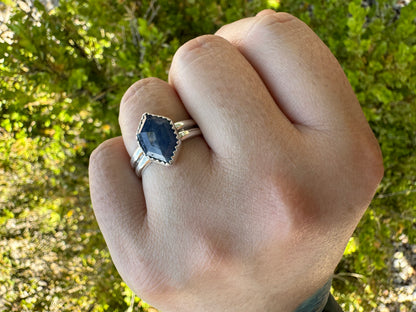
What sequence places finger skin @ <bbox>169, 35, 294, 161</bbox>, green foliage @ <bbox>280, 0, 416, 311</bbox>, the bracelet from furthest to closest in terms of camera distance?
1. green foliage @ <bbox>280, 0, 416, 311</bbox>
2. the bracelet
3. finger skin @ <bbox>169, 35, 294, 161</bbox>

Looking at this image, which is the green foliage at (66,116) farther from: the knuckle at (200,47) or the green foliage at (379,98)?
the knuckle at (200,47)

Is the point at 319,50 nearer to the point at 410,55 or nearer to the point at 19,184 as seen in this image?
the point at 410,55

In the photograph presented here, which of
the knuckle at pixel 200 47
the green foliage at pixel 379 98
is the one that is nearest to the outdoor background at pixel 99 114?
the green foliage at pixel 379 98

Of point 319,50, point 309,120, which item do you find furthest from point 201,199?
point 319,50

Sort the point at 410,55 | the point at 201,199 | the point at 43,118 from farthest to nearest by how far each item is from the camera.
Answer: the point at 43,118, the point at 410,55, the point at 201,199

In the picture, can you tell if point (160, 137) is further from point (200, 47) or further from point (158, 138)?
point (200, 47)

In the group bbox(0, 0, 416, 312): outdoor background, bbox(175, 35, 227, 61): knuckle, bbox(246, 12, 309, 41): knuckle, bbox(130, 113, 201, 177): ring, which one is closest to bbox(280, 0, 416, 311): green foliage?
bbox(0, 0, 416, 312): outdoor background

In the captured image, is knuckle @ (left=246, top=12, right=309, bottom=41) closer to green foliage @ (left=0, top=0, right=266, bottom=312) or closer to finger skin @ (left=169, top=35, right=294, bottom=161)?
finger skin @ (left=169, top=35, right=294, bottom=161)
